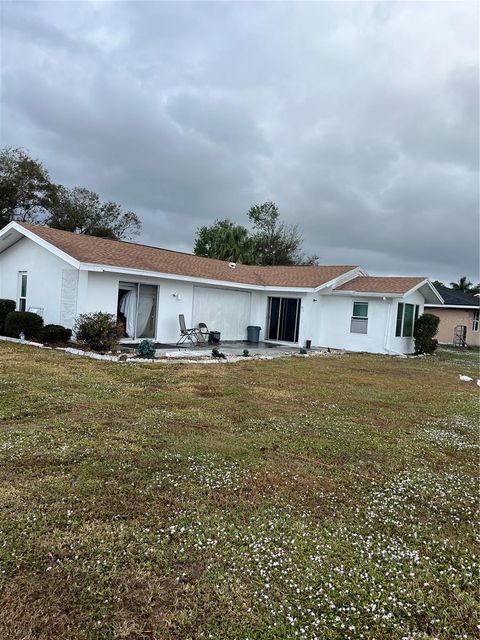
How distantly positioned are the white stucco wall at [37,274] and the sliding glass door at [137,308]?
1774 millimetres

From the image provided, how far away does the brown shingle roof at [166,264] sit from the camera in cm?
1367

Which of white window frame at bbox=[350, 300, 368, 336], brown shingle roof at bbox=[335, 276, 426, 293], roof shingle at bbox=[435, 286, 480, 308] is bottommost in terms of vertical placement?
white window frame at bbox=[350, 300, 368, 336]

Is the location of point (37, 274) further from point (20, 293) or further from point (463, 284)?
point (463, 284)

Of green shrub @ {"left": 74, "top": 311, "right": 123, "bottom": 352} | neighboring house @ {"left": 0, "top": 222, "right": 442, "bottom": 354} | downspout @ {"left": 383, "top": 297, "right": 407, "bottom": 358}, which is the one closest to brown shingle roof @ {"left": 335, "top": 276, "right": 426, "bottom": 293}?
neighboring house @ {"left": 0, "top": 222, "right": 442, "bottom": 354}

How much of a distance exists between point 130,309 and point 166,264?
2535 millimetres

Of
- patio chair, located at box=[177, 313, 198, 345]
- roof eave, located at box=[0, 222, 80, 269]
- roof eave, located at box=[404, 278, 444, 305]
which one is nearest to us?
roof eave, located at box=[0, 222, 80, 269]

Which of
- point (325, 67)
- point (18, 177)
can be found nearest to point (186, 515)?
point (325, 67)

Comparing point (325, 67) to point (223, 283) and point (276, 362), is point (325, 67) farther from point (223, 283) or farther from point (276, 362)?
point (276, 362)

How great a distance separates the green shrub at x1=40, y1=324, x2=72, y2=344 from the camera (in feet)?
41.1

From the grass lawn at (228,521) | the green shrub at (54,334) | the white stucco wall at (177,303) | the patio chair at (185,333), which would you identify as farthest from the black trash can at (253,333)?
the grass lawn at (228,521)

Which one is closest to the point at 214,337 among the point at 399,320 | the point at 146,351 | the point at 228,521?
the point at 146,351

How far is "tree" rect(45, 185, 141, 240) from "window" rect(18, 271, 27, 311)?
2144 cm

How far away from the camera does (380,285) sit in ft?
58.6

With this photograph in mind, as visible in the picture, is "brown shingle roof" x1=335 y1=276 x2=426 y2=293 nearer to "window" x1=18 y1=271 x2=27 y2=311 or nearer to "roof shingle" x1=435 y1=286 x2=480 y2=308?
"roof shingle" x1=435 y1=286 x2=480 y2=308
